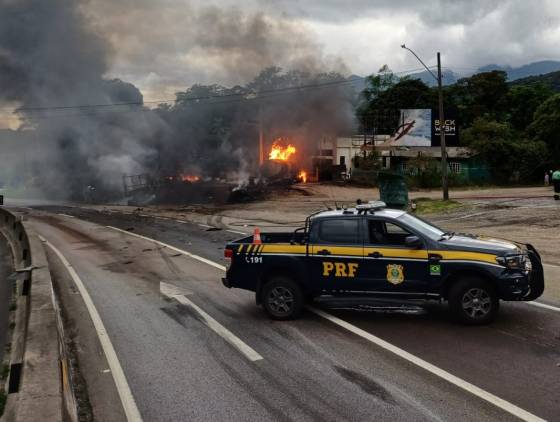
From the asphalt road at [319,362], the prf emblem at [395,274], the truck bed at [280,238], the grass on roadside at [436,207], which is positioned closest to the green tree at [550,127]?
the grass on roadside at [436,207]

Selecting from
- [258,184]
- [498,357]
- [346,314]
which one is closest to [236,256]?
[346,314]

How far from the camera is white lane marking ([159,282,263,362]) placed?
22.0ft

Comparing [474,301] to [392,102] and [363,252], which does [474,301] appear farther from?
[392,102]

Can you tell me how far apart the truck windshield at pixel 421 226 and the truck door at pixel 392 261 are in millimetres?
165

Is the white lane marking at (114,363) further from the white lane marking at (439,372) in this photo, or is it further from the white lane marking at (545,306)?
the white lane marking at (545,306)

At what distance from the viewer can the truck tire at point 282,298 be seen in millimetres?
8055

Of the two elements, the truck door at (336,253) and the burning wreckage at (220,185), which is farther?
the burning wreckage at (220,185)

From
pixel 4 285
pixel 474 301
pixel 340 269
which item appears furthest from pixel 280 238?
pixel 4 285

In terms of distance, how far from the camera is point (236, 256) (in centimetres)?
839

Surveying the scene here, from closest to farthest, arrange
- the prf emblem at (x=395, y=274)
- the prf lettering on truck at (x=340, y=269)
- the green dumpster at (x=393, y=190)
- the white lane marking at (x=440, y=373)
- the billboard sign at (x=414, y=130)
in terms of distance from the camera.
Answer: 1. the white lane marking at (x=440, y=373)
2. the prf emblem at (x=395, y=274)
3. the prf lettering on truck at (x=340, y=269)
4. the green dumpster at (x=393, y=190)
5. the billboard sign at (x=414, y=130)

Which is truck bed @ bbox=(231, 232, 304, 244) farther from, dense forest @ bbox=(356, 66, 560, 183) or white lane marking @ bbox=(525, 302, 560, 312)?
dense forest @ bbox=(356, 66, 560, 183)

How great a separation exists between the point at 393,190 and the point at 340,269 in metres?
18.3

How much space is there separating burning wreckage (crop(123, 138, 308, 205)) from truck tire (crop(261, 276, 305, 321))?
91.6 ft

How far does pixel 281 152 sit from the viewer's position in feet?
176
